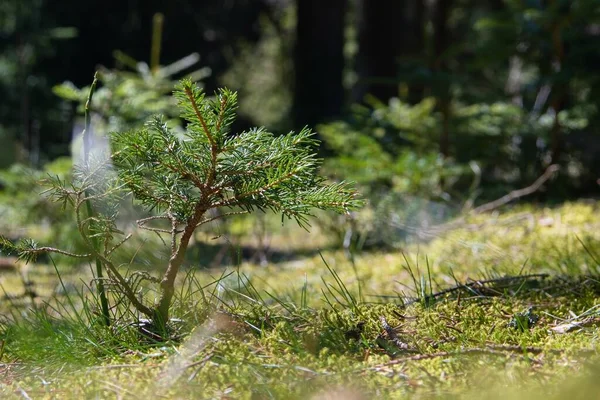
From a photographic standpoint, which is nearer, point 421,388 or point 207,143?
point 421,388

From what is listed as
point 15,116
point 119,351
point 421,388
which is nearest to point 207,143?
point 119,351

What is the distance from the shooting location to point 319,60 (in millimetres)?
10930

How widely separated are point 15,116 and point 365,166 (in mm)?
6204

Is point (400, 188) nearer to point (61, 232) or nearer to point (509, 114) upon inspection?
point (509, 114)

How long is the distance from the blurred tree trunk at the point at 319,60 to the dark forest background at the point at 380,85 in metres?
0.02

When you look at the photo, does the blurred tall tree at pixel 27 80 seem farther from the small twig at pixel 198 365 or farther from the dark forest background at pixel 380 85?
the small twig at pixel 198 365

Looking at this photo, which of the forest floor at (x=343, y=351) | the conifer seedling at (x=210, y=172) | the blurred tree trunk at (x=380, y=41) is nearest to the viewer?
the forest floor at (x=343, y=351)

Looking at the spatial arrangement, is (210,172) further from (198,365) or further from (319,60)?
(319,60)

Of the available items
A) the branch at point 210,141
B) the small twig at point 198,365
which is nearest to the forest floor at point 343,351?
the small twig at point 198,365

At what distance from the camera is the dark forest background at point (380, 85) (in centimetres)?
585

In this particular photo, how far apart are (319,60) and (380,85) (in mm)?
1201

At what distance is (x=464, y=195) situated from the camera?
610 cm

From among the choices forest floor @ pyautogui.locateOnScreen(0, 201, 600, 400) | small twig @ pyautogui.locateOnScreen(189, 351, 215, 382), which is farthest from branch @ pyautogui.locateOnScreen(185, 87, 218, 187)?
small twig @ pyautogui.locateOnScreen(189, 351, 215, 382)

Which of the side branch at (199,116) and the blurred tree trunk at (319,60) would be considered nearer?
the side branch at (199,116)
